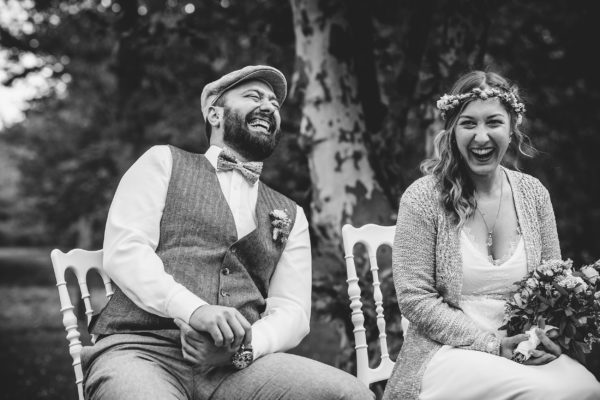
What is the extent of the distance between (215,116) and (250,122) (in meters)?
0.22

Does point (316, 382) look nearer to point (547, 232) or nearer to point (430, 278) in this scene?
point (430, 278)

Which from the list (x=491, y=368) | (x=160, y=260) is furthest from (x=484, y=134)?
(x=160, y=260)

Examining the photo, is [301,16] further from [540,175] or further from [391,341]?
[540,175]

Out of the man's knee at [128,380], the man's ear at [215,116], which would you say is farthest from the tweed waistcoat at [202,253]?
the man's ear at [215,116]

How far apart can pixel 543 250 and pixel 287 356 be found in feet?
4.47

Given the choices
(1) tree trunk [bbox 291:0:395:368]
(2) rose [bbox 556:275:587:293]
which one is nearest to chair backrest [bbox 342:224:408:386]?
(2) rose [bbox 556:275:587:293]

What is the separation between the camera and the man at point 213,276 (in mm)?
2641

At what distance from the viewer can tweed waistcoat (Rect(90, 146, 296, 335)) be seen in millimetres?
2889

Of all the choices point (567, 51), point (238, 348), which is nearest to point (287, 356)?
point (238, 348)

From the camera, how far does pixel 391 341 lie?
468cm

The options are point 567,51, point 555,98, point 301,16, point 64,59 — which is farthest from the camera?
point 64,59

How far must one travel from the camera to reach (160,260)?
9.39 feet

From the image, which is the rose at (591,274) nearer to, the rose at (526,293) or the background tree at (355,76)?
the rose at (526,293)

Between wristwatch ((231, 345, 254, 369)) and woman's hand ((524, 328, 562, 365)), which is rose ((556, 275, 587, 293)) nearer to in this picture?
woman's hand ((524, 328, 562, 365))
